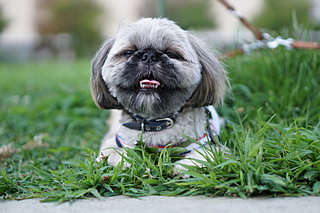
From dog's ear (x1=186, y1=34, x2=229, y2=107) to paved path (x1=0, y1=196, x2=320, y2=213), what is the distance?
40.8 inches

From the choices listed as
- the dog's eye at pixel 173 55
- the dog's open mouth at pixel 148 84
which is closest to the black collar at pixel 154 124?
the dog's open mouth at pixel 148 84

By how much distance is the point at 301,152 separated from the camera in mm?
2445

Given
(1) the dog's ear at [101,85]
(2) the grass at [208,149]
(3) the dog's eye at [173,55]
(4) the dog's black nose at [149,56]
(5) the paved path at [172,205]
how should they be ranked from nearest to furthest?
1. (5) the paved path at [172,205]
2. (2) the grass at [208,149]
3. (4) the dog's black nose at [149,56]
4. (3) the dog's eye at [173,55]
5. (1) the dog's ear at [101,85]

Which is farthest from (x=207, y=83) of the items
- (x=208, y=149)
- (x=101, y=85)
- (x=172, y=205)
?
(x=172, y=205)

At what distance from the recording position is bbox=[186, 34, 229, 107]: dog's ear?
9.93 ft

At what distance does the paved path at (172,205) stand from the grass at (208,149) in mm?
89

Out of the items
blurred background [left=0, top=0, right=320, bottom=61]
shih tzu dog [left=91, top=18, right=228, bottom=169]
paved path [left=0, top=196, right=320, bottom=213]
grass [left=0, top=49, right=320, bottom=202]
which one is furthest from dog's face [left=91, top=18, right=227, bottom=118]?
blurred background [left=0, top=0, right=320, bottom=61]

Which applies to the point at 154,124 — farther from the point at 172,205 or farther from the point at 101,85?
the point at 172,205

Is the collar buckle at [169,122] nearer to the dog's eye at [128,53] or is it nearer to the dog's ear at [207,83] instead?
the dog's ear at [207,83]

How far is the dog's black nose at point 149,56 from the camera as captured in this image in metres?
2.81

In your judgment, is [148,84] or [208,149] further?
[148,84]

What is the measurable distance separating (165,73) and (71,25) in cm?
2738

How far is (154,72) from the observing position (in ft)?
9.09

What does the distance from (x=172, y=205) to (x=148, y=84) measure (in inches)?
42.1
